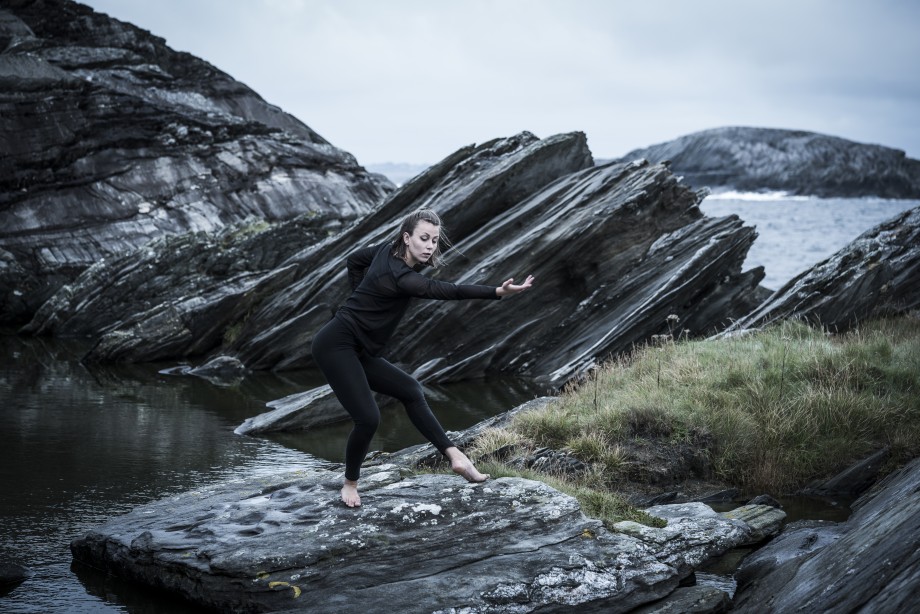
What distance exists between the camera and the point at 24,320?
93.1ft

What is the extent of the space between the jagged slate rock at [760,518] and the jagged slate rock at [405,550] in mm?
362

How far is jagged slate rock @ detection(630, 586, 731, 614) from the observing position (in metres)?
7.11

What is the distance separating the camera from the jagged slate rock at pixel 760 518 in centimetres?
884

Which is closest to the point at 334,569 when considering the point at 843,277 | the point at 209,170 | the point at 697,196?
the point at 843,277

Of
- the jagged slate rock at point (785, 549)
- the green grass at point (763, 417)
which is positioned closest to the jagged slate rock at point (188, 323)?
the green grass at point (763, 417)

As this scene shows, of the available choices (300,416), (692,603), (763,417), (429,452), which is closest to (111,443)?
(300,416)

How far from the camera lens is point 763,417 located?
1143 centimetres

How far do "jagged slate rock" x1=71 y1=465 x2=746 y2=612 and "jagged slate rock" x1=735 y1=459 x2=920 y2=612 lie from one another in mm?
656

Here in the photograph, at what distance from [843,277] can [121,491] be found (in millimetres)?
13901

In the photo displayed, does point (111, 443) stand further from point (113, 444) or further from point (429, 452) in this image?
point (429, 452)

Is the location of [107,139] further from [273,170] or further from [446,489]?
[446,489]

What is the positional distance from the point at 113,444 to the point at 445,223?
1201 centimetres

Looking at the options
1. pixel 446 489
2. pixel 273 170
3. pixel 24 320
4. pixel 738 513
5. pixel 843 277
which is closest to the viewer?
pixel 446 489

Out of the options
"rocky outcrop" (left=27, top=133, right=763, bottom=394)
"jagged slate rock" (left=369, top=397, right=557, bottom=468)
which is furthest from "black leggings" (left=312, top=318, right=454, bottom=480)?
"rocky outcrop" (left=27, top=133, right=763, bottom=394)
